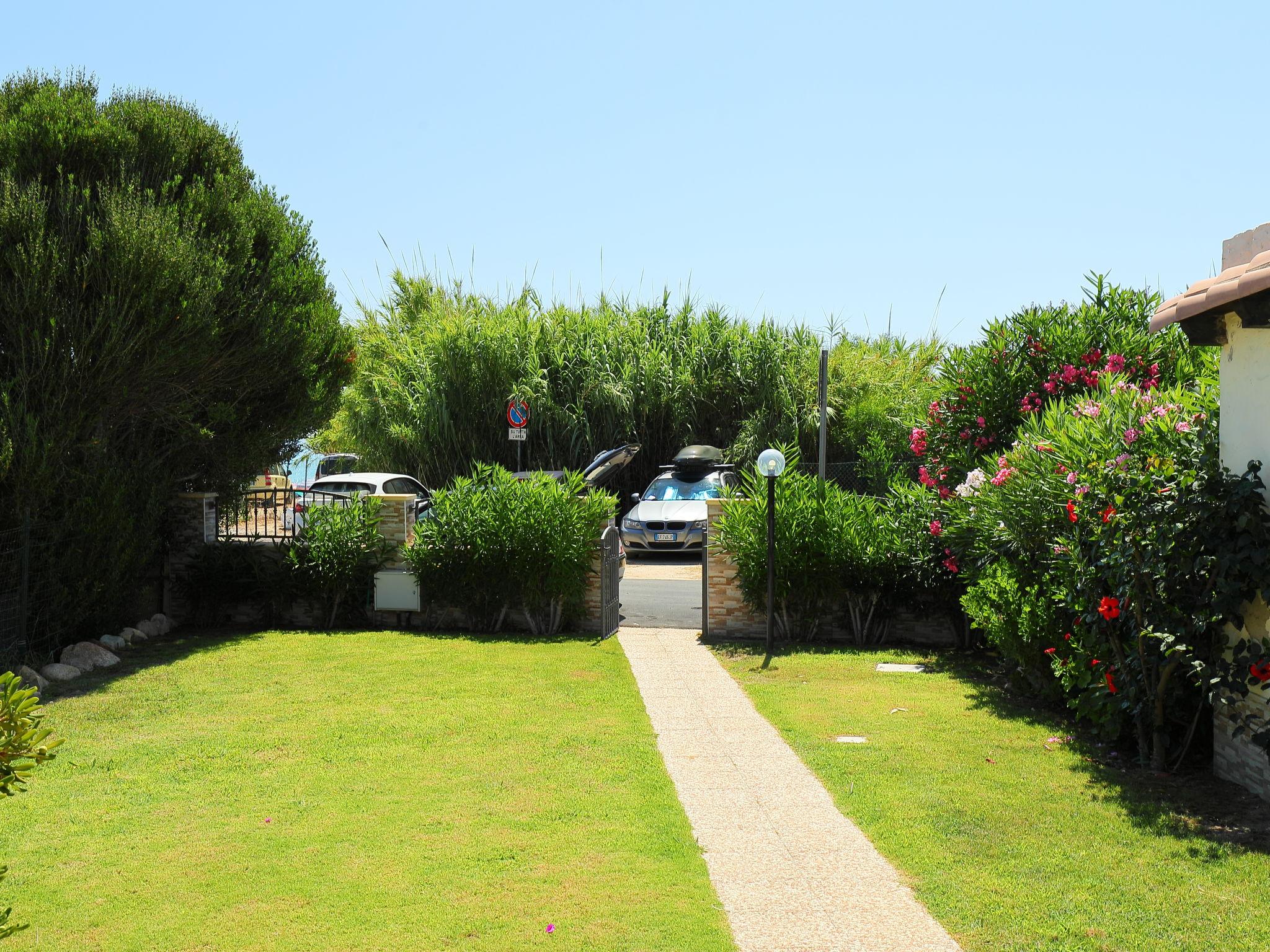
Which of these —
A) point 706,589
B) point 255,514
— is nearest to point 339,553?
point 255,514

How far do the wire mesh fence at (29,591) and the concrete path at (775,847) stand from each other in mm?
6217

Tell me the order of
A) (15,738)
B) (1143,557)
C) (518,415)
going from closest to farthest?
(15,738) → (1143,557) → (518,415)

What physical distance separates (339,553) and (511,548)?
89.3 inches

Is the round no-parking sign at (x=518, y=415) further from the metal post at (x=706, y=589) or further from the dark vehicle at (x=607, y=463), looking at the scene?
the metal post at (x=706, y=589)

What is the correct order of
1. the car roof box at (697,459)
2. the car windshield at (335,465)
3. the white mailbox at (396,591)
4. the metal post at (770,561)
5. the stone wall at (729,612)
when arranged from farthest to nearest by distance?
the car windshield at (335,465) < the car roof box at (697,459) < the white mailbox at (396,591) < the stone wall at (729,612) < the metal post at (770,561)

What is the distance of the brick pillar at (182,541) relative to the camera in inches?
545

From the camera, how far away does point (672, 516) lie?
1916 cm

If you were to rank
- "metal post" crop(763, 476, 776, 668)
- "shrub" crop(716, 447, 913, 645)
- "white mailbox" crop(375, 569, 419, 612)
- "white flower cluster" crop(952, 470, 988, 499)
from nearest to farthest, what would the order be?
1. "white flower cluster" crop(952, 470, 988, 499)
2. "metal post" crop(763, 476, 776, 668)
3. "shrub" crop(716, 447, 913, 645)
4. "white mailbox" crop(375, 569, 419, 612)

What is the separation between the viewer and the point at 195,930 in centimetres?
456

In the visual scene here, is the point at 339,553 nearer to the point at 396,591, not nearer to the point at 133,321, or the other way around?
the point at 396,591

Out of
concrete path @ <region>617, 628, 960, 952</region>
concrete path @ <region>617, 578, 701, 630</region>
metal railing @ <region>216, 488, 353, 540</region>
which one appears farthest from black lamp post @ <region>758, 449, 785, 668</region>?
metal railing @ <region>216, 488, 353, 540</region>

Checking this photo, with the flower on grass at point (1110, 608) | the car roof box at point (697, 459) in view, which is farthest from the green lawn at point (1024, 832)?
the car roof box at point (697, 459)

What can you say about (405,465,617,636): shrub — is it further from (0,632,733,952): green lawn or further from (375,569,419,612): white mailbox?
(0,632,733,952): green lawn

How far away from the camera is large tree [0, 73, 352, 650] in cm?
1057
